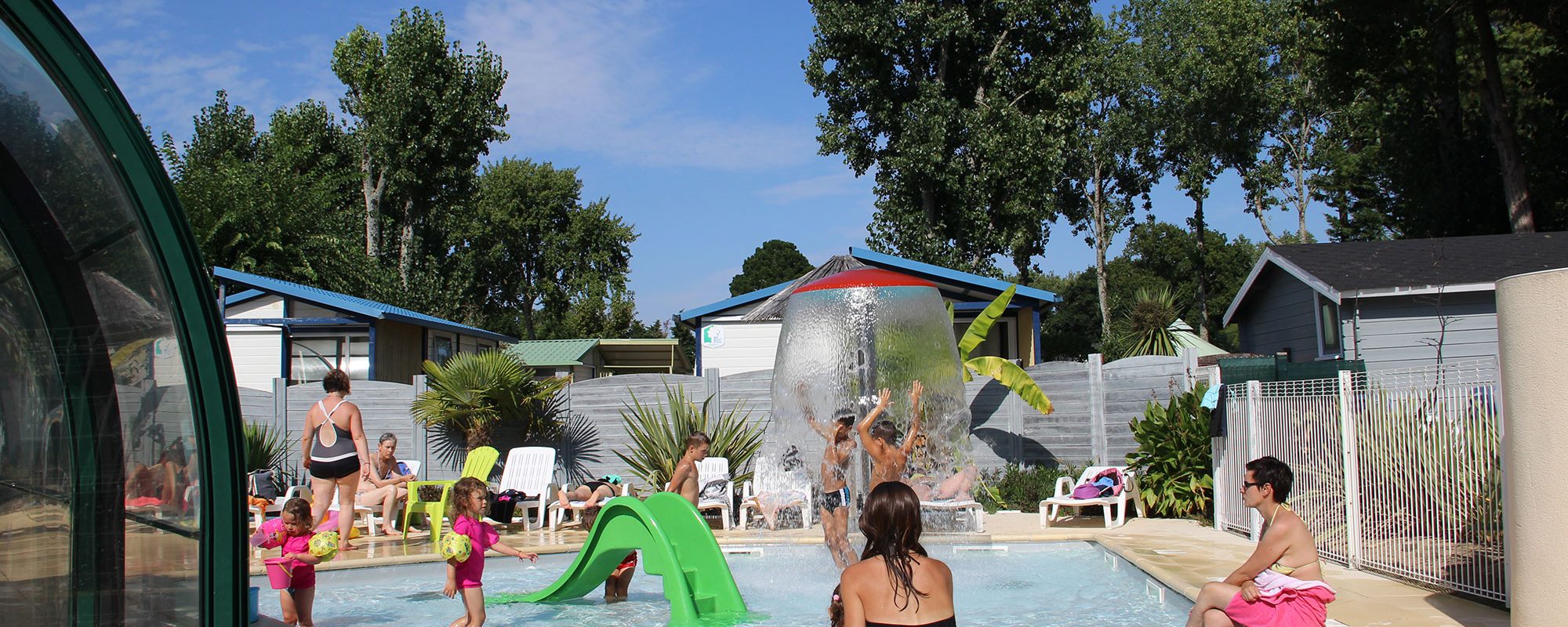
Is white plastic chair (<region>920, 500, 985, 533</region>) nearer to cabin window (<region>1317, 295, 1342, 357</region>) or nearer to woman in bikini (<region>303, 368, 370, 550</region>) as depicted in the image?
woman in bikini (<region>303, 368, 370, 550</region>)

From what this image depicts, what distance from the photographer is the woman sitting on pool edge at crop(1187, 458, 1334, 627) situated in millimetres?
5695

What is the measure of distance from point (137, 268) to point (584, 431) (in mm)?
13433

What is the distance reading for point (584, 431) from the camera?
16.6 m

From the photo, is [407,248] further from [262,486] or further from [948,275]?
[262,486]

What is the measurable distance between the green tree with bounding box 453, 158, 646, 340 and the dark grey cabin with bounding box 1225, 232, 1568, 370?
41.0 m

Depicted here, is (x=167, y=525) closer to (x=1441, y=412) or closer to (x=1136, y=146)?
(x=1441, y=412)

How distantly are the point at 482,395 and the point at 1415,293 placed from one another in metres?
13.4

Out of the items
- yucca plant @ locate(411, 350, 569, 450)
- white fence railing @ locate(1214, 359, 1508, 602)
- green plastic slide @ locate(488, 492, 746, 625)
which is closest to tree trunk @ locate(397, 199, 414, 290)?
yucca plant @ locate(411, 350, 569, 450)

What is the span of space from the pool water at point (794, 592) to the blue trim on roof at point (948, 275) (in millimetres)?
10980

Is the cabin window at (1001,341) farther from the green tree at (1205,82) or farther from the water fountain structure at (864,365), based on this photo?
the green tree at (1205,82)

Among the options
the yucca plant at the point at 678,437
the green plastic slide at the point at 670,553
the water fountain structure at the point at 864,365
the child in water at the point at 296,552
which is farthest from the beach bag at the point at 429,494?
the child in water at the point at 296,552

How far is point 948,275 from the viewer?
2253cm

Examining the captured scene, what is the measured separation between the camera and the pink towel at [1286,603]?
5.68 m

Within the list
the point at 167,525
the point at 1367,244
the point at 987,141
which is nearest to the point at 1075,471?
the point at 1367,244
